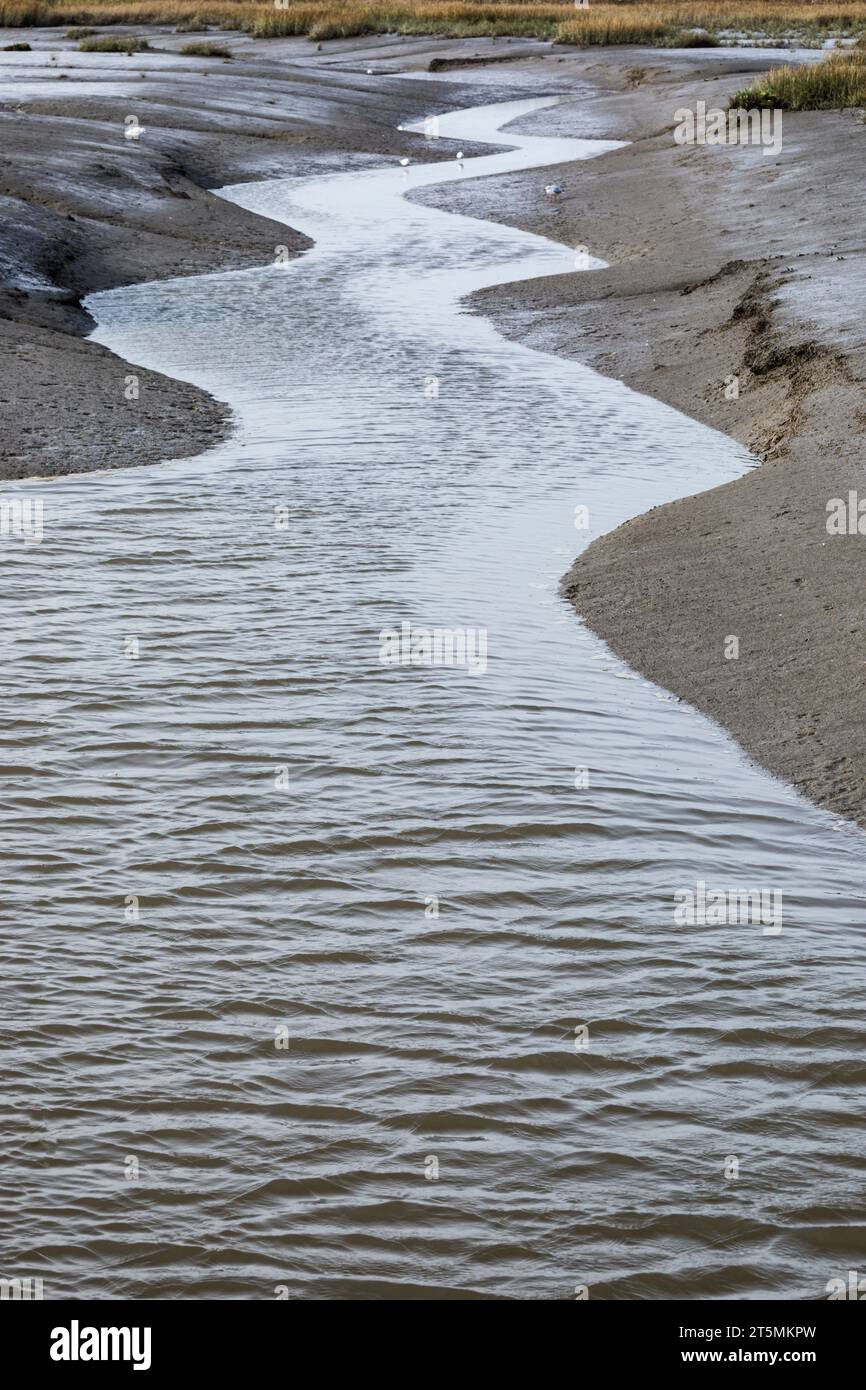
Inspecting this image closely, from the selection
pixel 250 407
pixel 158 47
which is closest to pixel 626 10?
pixel 158 47

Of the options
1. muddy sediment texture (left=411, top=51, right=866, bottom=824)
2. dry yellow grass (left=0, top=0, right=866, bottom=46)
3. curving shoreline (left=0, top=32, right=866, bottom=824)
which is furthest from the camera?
dry yellow grass (left=0, top=0, right=866, bottom=46)

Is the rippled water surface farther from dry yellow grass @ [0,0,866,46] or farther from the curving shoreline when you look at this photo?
dry yellow grass @ [0,0,866,46]

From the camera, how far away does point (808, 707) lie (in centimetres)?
710

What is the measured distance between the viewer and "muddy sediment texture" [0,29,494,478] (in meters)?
12.1

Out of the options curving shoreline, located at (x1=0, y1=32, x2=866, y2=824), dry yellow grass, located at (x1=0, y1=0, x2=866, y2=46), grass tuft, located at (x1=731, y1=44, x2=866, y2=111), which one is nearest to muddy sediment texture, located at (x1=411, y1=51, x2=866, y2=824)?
curving shoreline, located at (x1=0, y1=32, x2=866, y2=824)

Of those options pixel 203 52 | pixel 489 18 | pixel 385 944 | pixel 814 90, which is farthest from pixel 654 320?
pixel 489 18

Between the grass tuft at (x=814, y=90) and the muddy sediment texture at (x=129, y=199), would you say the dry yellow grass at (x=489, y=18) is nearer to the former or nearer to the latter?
the muddy sediment texture at (x=129, y=199)

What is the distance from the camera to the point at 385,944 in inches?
200

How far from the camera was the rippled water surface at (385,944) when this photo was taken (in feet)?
12.6

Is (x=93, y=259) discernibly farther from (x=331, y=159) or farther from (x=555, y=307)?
(x=331, y=159)

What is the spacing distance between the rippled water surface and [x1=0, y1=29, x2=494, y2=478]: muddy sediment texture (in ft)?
7.21
